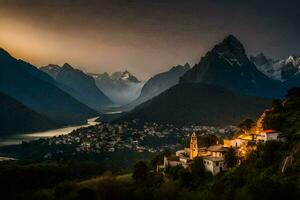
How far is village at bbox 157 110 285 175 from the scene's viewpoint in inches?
2323

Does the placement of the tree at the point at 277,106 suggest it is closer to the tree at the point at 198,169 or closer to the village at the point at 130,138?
the tree at the point at 198,169

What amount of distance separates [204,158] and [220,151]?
A: 8.86 ft

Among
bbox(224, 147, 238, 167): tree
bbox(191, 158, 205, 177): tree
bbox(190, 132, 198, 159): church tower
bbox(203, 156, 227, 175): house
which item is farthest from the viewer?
bbox(190, 132, 198, 159): church tower

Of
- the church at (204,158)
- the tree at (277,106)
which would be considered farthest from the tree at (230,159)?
the tree at (277,106)

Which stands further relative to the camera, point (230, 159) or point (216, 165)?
point (216, 165)

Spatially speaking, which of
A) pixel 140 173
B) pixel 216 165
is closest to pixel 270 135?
pixel 216 165

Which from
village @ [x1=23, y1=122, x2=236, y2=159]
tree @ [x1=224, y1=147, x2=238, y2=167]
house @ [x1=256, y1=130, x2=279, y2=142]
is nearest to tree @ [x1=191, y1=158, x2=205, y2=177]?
tree @ [x1=224, y1=147, x2=238, y2=167]

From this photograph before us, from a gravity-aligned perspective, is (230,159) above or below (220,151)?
below

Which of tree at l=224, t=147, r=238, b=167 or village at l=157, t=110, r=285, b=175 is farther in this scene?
tree at l=224, t=147, r=238, b=167

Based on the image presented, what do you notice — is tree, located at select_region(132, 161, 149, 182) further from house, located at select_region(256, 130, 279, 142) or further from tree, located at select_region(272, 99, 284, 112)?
tree, located at select_region(272, 99, 284, 112)

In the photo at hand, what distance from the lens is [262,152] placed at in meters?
54.6

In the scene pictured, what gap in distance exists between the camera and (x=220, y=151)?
62.9m

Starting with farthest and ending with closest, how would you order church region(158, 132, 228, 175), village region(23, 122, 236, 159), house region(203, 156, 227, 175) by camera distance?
village region(23, 122, 236, 159), church region(158, 132, 228, 175), house region(203, 156, 227, 175)

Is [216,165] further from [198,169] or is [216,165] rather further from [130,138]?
[130,138]
